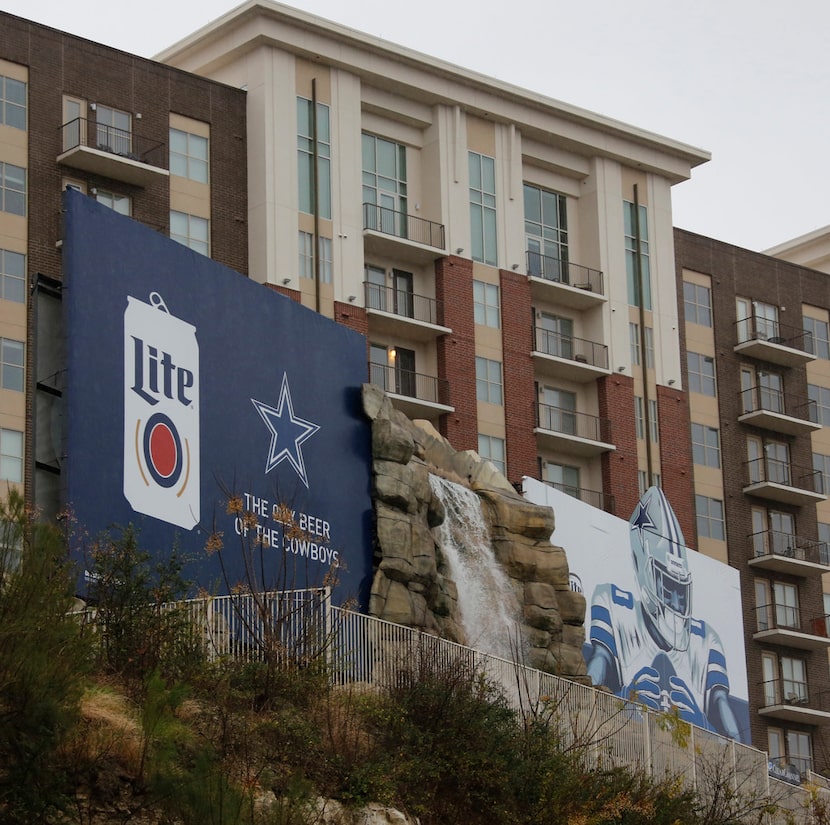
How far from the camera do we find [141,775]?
19.6 m

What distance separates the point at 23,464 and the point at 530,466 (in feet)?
66.6

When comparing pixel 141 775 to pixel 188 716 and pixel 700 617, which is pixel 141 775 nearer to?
pixel 188 716

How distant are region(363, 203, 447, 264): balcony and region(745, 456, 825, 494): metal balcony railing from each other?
17532mm

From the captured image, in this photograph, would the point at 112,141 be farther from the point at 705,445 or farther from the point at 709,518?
the point at 709,518

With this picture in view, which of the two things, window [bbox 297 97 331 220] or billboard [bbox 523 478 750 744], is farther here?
window [bbox 297 97 331 220]

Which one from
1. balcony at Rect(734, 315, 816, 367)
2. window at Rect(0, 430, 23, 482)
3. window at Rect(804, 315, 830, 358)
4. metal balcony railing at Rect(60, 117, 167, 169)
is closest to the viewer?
window at Rect(0, 430, 23, 482)

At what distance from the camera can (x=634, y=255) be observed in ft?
238

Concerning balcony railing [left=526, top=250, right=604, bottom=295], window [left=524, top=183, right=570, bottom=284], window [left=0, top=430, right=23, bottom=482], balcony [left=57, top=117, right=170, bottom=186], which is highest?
window [left=524, top=183, right=570, bottom=284]

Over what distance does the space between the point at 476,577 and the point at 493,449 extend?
88.6 feet

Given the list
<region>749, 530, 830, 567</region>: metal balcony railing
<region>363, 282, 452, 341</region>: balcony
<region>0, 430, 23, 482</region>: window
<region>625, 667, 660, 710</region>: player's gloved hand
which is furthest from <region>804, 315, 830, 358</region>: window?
<region>0, 430, 23, 482</region>: window

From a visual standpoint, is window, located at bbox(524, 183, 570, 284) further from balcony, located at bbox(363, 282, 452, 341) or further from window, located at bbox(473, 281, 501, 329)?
balcony, located at bbox(363, 282, 452, 341)

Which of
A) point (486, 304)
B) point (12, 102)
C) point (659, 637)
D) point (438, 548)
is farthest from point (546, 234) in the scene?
point (438, 548)

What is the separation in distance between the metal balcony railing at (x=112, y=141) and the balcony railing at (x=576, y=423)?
58.6 ft

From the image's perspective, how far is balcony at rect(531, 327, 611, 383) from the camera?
2719 inches
